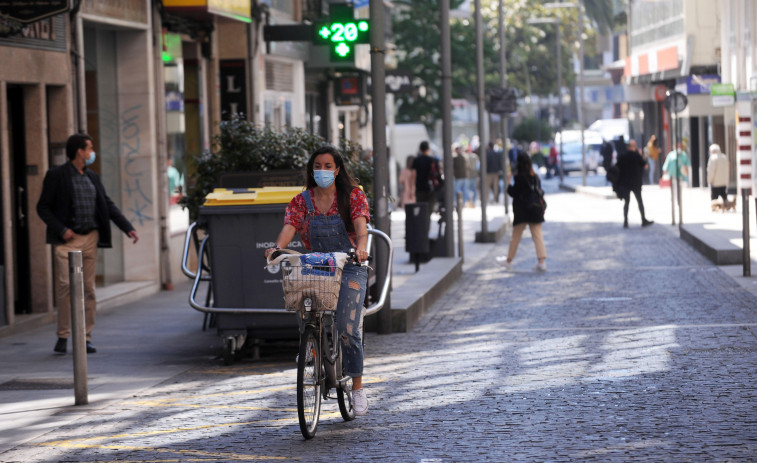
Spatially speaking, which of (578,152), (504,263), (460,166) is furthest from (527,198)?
(578,152)

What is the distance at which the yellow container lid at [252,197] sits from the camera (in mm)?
11383

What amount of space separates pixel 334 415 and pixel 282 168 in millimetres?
4697

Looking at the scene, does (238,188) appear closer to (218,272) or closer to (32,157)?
(218,272)

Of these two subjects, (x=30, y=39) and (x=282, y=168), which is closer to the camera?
(x=282, y=168)

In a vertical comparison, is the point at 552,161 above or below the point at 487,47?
below

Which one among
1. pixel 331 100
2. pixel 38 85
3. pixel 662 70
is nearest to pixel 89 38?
pixel 38 85

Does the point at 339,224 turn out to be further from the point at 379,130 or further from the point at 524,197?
the point at 524,197

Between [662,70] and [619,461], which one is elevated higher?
[662,70]

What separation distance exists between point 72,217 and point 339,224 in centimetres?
443

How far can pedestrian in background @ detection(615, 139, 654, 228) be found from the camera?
1137 inches

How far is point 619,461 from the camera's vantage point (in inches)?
278

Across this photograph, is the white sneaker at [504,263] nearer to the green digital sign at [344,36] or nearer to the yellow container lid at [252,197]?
the green digital sign at [344,36]

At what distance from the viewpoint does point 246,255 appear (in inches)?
449

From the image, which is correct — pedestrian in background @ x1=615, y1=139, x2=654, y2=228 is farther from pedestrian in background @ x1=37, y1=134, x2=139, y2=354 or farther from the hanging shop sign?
pedestrian in background @ x1=37, y1=134, x2=139, y2=354
